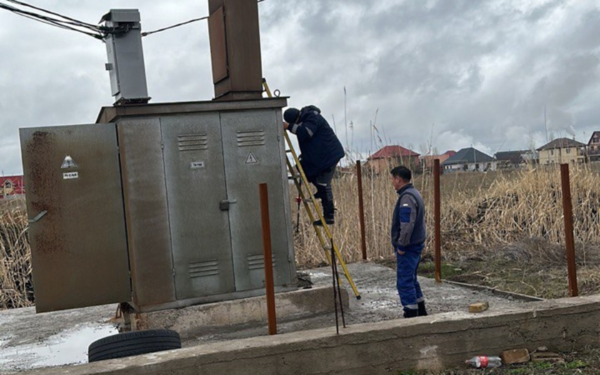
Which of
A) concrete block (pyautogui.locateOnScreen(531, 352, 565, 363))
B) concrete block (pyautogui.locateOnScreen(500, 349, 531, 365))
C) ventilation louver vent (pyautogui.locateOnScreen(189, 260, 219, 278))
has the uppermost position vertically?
ventilation louver vent (pyautogui.locateOnScreen(189, 260, 219, 278))

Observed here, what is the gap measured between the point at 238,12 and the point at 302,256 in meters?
6.12

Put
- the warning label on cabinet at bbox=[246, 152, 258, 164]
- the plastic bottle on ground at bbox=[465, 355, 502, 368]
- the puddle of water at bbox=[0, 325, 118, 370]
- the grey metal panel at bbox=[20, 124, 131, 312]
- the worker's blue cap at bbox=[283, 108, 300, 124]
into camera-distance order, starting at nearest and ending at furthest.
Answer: the plastic bottle on ground at bbox=[465, 355, 502, 368]
the puddle of water at bbox=[0, 325, 118, 370]
the grey metal panel at bbox=[20, 124, 131, 312]
the warning label on cabinet at bbox=[246, 152, 258, 164]
the worker's blue cap at bbox=[283, 108, 300, 124]

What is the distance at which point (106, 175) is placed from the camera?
7.03m

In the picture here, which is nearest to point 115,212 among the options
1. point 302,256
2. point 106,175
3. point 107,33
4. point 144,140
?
point 106,175

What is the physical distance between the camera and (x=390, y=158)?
43.2 feet

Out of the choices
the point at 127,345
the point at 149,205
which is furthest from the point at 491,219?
the point at 127,345

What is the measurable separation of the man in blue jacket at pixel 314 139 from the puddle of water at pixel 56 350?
9.83 ft

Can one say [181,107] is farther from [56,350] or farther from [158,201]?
[56,350]

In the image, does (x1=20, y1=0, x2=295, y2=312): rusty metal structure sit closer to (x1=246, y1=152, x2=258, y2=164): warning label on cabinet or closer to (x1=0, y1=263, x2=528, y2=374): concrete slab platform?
(x1=246, y1=152, x2=258, y2=164): warning label on cabinet

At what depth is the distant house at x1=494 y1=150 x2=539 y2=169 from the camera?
581 inches

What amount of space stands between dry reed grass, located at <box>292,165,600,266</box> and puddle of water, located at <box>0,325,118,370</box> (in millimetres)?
5445

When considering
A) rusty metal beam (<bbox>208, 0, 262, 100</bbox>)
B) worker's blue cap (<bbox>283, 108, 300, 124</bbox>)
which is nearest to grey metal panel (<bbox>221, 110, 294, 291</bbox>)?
rusty metal beam (<bbox>208, 0, 262, 100</bbox>)

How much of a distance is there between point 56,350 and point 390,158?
26.5 ft

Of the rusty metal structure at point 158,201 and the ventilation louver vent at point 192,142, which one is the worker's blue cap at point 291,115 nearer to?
the rusty metal structure at point 158,201
